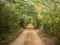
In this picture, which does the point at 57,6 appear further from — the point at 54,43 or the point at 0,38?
the point at 0,38

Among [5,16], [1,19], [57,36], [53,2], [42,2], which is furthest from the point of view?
[42,2]

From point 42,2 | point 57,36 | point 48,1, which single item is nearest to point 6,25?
point 57,36

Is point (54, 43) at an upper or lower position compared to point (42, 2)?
lower

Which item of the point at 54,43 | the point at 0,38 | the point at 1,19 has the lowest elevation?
the point at 54,43

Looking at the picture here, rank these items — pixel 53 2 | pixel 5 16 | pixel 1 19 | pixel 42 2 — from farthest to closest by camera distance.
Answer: pixel 42 2 → pixel 53 2 → pixel 5 16 → pixel 1 19

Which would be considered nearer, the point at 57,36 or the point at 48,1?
the point at 57,36

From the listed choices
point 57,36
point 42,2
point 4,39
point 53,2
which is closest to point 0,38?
point 4,39

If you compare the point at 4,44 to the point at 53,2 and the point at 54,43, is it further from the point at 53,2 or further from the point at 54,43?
the point at 53,2

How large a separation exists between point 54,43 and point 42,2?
573 centimetres

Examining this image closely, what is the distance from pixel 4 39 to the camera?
15297 mm

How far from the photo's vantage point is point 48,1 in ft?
61.1

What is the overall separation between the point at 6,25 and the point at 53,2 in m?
5.05

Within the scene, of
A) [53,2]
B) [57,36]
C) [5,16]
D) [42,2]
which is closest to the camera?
[5,16]

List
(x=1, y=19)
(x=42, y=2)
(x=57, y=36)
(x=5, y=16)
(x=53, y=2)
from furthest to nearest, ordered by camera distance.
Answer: (x=42, y=2)
(x=53, y=2)
(x=57, y=36)
(x=5, y=16)
(x=1, y=19)
